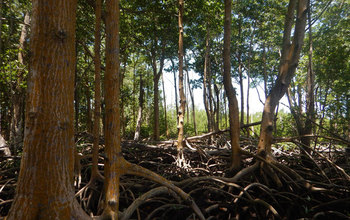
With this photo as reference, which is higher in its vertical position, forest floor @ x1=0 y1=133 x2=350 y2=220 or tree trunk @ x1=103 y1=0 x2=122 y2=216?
tree trunk @ x1=103 y1=0 x2=122 y2=216

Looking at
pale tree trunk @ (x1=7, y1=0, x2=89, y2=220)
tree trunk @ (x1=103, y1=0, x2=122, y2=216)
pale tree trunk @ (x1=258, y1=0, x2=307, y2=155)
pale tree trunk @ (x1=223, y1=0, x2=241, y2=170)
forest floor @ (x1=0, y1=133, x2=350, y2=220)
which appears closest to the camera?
pale tree trunk @ (x1=7, y1=0, x2=89, y2=220)

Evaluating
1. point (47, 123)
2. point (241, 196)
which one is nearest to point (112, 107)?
point (47, 123)

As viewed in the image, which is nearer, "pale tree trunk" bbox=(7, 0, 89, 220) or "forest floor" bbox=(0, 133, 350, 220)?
"pale tree trunk" bbox=(7, 0, 89, 220)

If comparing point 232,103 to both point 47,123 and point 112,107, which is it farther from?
point 47,123

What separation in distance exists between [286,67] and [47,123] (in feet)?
8.47

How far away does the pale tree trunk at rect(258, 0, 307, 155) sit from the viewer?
2223mm

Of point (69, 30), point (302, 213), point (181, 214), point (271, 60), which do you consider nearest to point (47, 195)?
point (69, 30)

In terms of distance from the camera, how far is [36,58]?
1.07 meters

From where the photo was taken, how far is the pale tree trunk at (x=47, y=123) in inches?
41.2

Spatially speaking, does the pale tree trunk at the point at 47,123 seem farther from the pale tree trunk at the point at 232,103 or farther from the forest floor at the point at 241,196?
the pale tree trunk at the point at 232,103

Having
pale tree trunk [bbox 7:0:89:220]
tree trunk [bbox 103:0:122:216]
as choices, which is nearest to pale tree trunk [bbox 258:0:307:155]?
tree trunk [bbox 103:0:122:216]

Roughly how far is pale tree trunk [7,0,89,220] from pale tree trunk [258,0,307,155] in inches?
88.6

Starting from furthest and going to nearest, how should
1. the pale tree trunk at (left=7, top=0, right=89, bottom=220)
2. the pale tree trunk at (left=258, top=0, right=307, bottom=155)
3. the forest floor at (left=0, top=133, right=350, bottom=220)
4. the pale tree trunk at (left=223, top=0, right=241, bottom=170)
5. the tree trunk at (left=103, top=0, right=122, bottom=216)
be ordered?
the pale tree trunk at (left=223, top=0, right=241, bottom=170), the pale tree trunk at (left=258, top=0, right=307, bottom=155), the forest floor at (left=0, top=133, right=350, bottom=220), the tree trunk at (left=103, top=0, right=122, bottom=216), the pale tree trunk at (left=7, top=0, right=89, bottom=220)

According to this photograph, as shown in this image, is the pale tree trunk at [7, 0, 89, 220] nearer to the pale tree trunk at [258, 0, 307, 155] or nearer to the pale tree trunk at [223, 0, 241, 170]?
the pale tree trunk at [223, 0, 241, 170]
